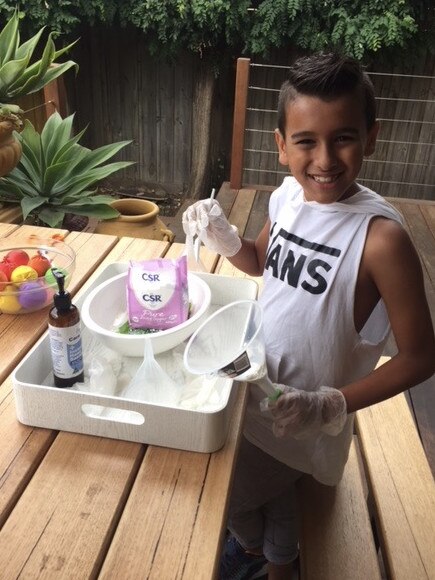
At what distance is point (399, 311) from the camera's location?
95 cm

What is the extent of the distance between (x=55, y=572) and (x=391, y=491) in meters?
0.93

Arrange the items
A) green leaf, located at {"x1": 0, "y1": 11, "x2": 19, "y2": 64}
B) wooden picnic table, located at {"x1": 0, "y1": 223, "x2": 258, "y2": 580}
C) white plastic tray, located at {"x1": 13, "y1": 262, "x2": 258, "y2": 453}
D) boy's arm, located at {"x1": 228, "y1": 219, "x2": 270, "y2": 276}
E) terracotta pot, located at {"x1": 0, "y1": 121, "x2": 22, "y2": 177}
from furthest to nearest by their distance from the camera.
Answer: green leaf, located at {"x1": 0, "y1": 11, "x2": 19, "y2": 64} < terracotta pot, located at {"x1": 0, "y1": 121, "x2": 22, "y2": 177} < boy's arm, located at {"x1": 228, "y1": 219, "x2": 270, "y2": 276} < white plastic tray, located at {"x1": 13, "y1": 262, "x2": 258, "y2": 453} < wooden picnic table, located at {"x1": 0, "y1": 223, "x2": 258, "y2": 580}

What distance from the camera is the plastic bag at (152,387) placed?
0.92 m

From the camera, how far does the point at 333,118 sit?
0.95 m

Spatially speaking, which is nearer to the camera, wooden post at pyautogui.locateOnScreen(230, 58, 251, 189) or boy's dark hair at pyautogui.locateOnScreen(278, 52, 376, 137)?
boy's dark hair at pyautogui.locateOnScreen(278, 52, 376, 137)

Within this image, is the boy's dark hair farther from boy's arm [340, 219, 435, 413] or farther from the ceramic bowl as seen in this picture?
the ceramic bowl

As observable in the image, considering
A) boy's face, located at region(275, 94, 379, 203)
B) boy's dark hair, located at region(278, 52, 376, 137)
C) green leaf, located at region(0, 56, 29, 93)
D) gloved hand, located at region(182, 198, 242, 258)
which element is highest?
boy's dark hair, located at region(278, 52, 376, 137)

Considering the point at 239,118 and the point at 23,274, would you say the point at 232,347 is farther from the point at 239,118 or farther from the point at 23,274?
the point at 239,118

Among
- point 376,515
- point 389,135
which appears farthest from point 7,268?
point 389,135

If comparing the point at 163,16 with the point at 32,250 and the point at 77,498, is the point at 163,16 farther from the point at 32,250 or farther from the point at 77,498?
the point at 77,498

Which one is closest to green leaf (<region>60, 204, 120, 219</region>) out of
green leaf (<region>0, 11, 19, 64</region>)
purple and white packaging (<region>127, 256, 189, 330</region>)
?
green leaf (<region>0, 11, 19, 64</region>)

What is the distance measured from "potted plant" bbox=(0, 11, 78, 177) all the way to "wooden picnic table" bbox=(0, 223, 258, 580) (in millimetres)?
1521

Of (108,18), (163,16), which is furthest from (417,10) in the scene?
A: (108,18)

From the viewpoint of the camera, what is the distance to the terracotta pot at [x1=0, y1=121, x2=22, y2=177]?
2.13 metres
